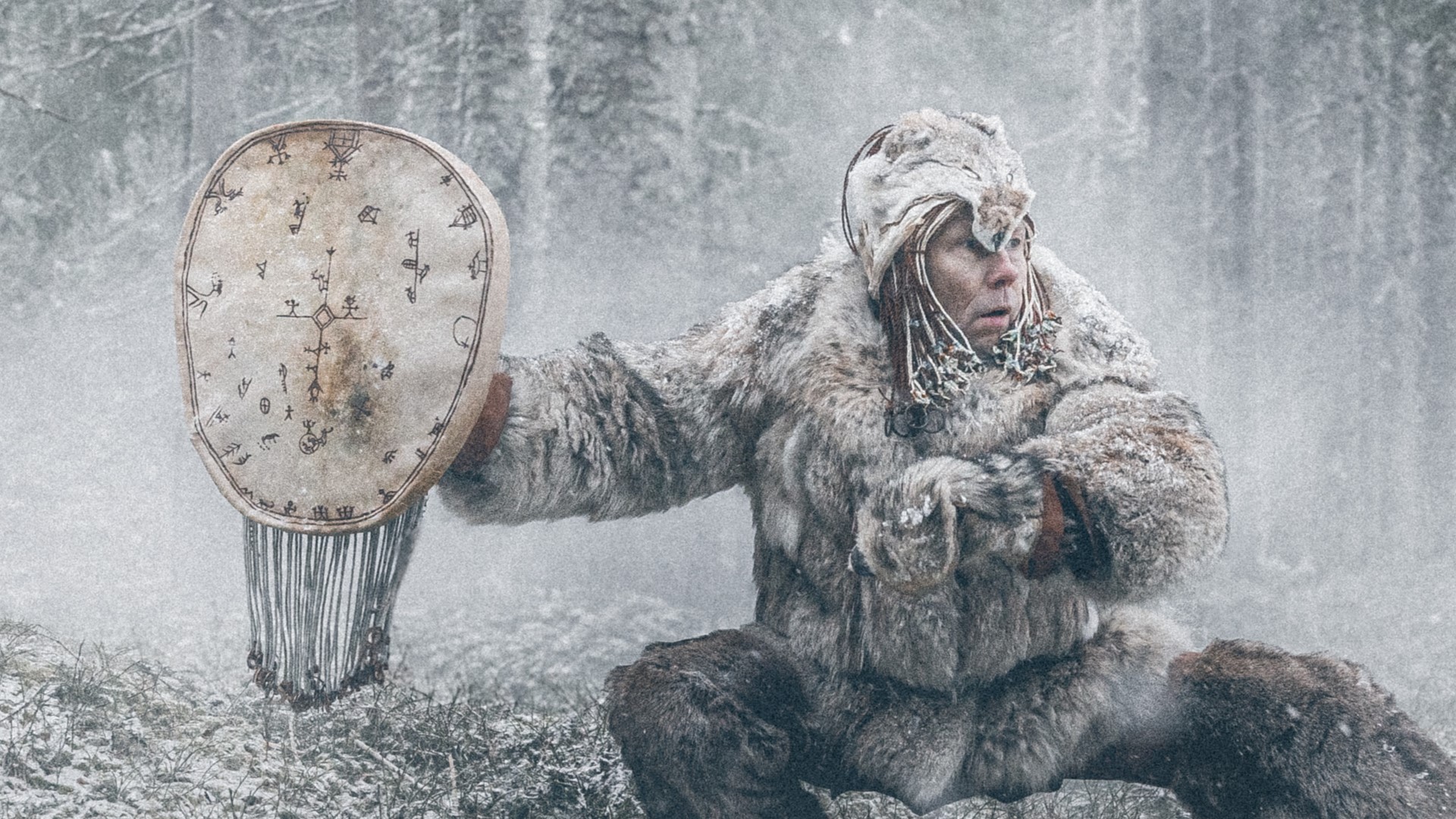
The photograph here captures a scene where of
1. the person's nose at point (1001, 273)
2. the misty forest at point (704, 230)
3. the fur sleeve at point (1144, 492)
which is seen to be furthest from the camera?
the misty forest at point (704, 230)

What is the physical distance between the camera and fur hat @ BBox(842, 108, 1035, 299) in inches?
89.7

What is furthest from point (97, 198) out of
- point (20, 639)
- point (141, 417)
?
point (20, 639)

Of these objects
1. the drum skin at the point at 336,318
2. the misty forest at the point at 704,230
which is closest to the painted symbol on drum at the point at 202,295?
the drum skin at the point at 336,318

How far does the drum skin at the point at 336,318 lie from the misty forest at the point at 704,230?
7.57 feet

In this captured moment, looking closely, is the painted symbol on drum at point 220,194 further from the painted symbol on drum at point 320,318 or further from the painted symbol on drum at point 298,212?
the painted symbol on drum at point 320,318

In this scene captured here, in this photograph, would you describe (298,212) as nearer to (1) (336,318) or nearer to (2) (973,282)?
(1) (336,318)

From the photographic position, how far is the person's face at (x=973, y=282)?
2.31m

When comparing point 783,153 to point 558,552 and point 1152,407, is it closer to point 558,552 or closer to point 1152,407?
point 558,552

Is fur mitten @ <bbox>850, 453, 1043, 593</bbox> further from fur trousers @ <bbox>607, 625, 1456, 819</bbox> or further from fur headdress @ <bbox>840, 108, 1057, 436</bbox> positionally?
fur trousers @ <bbox>607, 625, 1456, 819</bbox>

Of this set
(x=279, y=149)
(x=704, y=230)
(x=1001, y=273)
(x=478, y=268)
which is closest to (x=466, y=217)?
(x=478, y=268)

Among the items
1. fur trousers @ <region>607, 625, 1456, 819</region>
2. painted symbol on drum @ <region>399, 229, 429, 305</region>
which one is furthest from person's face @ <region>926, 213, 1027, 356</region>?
painted symbol on drum @ <region>399, 229, 429, 305</region>

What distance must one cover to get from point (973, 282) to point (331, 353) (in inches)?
46.8

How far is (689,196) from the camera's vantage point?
5.88 meters

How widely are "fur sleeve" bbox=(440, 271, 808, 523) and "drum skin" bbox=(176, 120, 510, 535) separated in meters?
0.19
